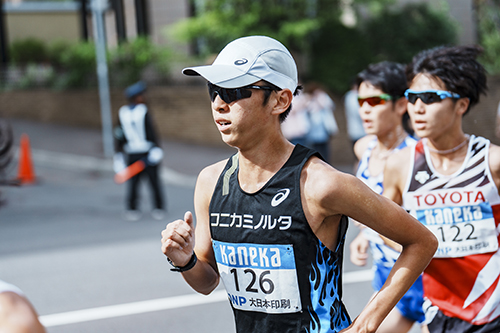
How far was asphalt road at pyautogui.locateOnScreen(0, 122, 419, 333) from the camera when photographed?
18.2 ft

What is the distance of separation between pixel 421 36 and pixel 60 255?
45.6 ft

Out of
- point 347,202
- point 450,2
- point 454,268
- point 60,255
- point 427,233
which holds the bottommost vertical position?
point 60,255

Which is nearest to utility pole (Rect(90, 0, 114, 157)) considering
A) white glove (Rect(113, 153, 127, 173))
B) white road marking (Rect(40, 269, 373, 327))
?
white glove (Rect(113, 153, 127, 173))

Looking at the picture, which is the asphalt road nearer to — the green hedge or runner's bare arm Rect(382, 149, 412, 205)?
runner's bare arm Rect(382, 149, 412, 205)

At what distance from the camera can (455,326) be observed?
3.18 metres

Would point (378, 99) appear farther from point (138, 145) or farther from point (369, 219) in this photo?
point (138, 145)

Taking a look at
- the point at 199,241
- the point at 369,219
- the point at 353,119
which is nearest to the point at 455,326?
the point at 369,219

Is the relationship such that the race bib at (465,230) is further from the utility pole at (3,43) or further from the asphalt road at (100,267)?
the utility pole at (3,43)

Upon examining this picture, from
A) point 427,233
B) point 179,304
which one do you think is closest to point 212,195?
point 427,233

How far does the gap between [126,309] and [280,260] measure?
12.7 feet

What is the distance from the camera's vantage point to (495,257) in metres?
3.17

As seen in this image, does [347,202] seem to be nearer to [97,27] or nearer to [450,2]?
[97,27]

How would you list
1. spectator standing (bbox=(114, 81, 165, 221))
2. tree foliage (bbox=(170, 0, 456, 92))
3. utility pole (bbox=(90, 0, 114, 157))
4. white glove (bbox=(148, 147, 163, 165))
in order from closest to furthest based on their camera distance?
spectator standing (bbox=(114, 81, 165, 221)), white glove (bbox=(148, 147, 163, 165)), utility pole (bbox=(90, 0, 114, 157)), tree foliage (bbox=(170, 0, 456, 92))

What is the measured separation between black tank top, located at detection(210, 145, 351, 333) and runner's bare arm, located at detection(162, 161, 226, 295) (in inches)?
5.1
